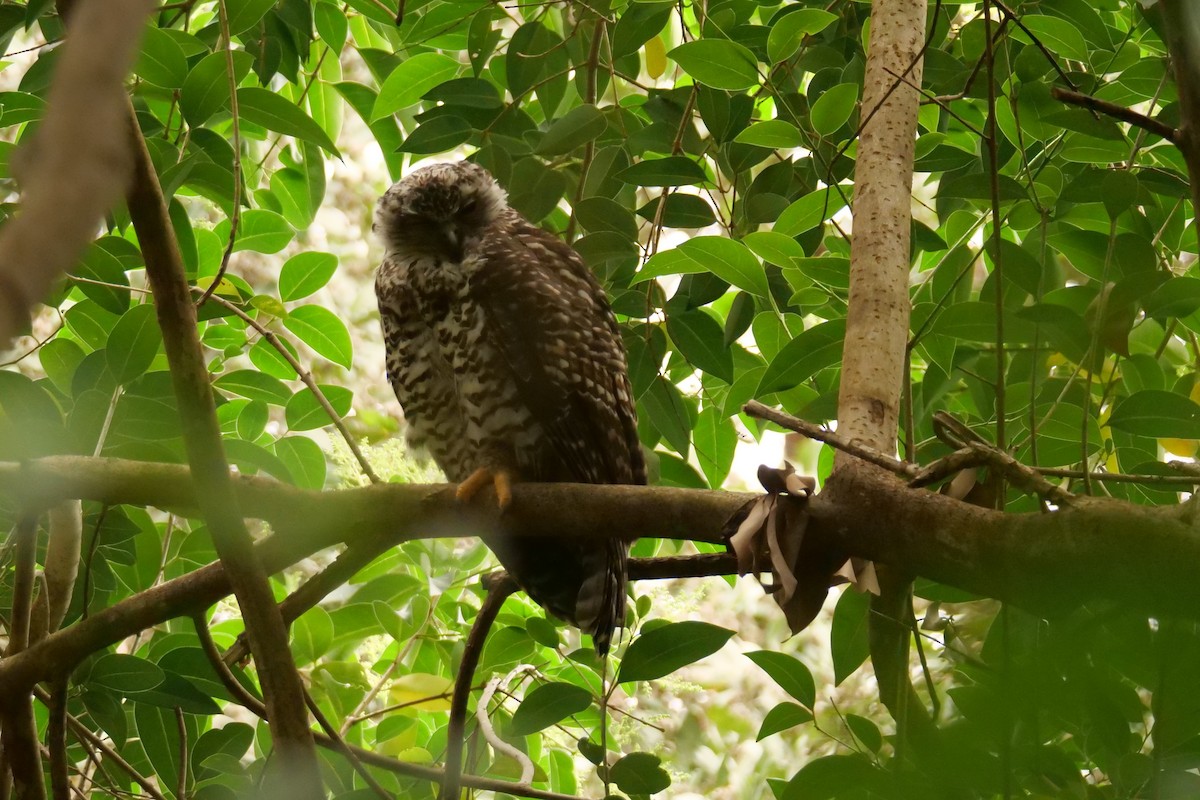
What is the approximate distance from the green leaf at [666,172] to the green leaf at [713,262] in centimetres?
35

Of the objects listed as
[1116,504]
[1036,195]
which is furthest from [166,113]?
[1116,504]

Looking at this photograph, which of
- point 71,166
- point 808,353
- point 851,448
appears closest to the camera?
point 71,166

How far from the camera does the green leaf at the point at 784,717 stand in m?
2.21

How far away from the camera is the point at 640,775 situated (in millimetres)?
2449

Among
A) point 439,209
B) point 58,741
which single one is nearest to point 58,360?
point 58,741

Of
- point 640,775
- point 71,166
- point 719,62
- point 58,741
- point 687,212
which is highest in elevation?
point 719,62

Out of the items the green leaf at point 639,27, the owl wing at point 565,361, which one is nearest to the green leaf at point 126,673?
the owl wing at point 565,361

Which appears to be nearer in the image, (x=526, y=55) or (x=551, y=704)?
(x=551, y=704)

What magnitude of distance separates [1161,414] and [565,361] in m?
1.42

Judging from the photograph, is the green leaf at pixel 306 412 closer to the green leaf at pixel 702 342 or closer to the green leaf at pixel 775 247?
the green leaf at pixel 702 342

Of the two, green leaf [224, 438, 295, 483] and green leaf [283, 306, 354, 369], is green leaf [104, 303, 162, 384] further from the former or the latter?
green leaf [283, 306, 354, 369]

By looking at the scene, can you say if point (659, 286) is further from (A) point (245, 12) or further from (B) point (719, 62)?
(A) point (245, 12)

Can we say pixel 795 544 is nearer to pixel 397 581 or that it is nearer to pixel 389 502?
pixel 389 502

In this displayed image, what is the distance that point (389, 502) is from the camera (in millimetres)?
2135
